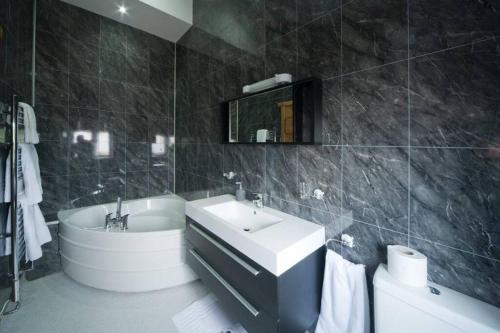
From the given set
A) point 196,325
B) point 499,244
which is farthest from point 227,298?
point 499,244

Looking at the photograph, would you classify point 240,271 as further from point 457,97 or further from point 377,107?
point 457,97

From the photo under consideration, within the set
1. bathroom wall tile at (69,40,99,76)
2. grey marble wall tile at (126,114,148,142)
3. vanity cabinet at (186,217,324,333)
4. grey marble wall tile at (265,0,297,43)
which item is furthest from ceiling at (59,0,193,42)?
vanity cabinet at (186,217,324,333)

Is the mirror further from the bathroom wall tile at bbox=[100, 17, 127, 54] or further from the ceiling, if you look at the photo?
the bathroom wall tile at bbox=[100, 17, 127, 54]

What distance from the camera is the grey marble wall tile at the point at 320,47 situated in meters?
1.30

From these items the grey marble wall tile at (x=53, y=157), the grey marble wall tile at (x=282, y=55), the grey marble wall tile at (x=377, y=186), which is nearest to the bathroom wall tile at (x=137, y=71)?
the grey marble wall tile at (x=53, y=157)

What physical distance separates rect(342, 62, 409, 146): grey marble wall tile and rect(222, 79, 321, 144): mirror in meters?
0.20

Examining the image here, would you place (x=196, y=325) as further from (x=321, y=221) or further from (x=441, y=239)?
(x=441, y=239)

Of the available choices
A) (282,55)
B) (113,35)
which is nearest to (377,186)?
(282,55)

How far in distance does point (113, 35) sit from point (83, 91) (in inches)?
33.8

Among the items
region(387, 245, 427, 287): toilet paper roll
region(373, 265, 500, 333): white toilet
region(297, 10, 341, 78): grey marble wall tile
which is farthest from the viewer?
region(297, 10, 341, 78): grey marble wall tile

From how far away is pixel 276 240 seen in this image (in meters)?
1.16

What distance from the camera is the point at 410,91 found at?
1.02 meters

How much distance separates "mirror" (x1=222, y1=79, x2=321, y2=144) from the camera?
→ 4.55 feet

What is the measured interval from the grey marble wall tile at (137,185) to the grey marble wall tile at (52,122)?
2.84ft
